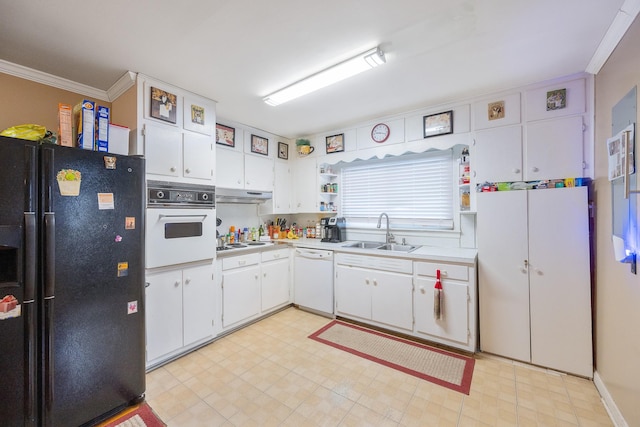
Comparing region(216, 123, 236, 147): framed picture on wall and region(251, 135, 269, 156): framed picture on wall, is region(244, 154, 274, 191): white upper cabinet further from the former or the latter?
region(216, 123, 236, 147): framed picture on wall

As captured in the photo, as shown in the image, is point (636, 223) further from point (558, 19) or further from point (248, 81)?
point (248, 81)

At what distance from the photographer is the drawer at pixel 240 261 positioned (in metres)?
2.86

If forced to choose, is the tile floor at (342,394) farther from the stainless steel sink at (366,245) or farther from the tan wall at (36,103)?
the tan wall at (36,103)

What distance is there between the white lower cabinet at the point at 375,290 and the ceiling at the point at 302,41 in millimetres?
1788

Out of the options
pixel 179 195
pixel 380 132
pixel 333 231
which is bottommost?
pixel 333 231

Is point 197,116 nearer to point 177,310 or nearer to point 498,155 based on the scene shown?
point 177,310

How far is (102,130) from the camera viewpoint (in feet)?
6.10

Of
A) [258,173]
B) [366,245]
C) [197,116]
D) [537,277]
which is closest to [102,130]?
[197,116]

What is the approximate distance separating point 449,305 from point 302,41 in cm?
255

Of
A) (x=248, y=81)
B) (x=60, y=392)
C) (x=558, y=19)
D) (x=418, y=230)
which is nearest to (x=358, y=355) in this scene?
(x=418, y=230)

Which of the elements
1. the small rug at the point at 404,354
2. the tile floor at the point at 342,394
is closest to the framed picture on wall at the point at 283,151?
the small rug at the point at 404,354

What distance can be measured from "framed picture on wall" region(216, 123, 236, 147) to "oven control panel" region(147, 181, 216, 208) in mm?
801

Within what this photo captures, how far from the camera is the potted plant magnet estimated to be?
3936 mm

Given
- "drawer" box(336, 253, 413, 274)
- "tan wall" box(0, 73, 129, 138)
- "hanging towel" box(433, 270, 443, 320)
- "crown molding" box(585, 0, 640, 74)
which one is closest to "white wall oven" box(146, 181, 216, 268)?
"tan wall" box(0, 73, 129, 138)
